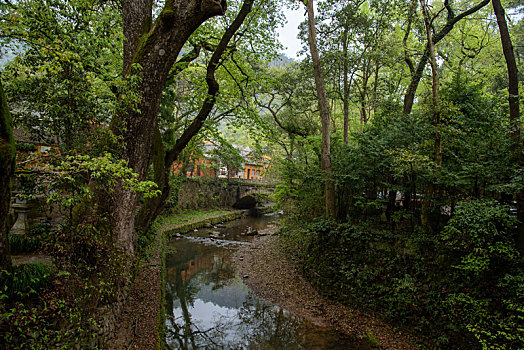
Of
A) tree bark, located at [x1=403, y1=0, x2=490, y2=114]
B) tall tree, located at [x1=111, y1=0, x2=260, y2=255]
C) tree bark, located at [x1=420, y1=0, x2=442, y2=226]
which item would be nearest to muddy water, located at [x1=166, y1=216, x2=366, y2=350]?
tall tree, located at [x1=111, y1=0, x2=260, y2=255]

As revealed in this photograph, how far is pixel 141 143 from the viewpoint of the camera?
14.5 feet

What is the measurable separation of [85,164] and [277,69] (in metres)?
14.8

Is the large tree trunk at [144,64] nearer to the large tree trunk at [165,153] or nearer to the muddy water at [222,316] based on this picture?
the large tree trunk at [165,153]

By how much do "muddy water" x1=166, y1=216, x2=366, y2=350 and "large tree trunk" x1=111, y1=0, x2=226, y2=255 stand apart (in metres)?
3.03

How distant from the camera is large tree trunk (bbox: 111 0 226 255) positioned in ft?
13.0

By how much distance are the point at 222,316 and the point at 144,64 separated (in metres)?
6.54

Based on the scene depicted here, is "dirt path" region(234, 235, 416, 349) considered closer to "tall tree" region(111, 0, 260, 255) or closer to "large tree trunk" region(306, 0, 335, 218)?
"large tree trunk" region(306, 0, 335, 218)

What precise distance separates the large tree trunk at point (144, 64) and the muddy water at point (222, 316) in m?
3.03

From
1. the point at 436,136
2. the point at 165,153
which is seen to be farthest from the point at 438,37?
the point at 165,153

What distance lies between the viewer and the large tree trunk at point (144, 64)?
3955 millimetres

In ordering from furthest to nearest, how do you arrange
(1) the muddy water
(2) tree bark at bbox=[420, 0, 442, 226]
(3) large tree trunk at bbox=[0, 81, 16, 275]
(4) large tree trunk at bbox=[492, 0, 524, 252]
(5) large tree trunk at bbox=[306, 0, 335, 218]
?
(5) large tree trunk at bbox=[306, 0, 335, 218] → (2) tree bark at bbox=[420, 0, 442, 226] → (1) the muddy water → (4) large tree trunk at bbox=[492, 0, 524, 252] → (3) large tree trunk at bbox=[0, 81, 16, 275]

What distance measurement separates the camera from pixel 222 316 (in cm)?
729

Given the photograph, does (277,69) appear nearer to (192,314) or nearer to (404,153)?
(404,153)

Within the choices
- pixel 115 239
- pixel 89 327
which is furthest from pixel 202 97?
pixel 89 327
